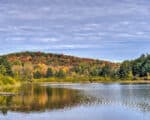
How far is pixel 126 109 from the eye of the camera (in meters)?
44.7

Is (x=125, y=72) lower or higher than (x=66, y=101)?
higher

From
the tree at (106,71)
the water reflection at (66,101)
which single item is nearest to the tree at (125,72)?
the tree at (106,71)

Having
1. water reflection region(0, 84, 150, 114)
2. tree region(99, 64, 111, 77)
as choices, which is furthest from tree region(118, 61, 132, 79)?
water reflection region(0, 84, 150, 114)

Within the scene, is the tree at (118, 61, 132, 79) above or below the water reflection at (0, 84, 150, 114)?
above

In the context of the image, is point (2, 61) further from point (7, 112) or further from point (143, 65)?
point (7, 112)

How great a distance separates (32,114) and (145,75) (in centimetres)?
14373

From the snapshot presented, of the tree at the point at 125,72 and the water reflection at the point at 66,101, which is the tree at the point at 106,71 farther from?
the water reflection at the point at 66,101

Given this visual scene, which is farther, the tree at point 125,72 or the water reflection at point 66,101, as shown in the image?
the tree at point 125,72

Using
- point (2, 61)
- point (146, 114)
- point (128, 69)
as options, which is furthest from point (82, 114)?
point (128, 69)

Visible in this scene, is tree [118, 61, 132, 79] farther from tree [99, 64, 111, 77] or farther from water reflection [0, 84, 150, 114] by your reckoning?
water reflection [0, 84, 150, 114]

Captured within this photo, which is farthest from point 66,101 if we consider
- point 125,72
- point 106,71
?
point 106,71

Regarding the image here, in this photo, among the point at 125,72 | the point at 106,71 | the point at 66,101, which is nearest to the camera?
the point at 66,101

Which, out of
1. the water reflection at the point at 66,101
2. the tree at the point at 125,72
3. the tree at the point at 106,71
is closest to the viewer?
the water reflection at the point at 66,101

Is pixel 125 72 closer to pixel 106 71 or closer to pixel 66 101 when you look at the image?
pixel 106 71
